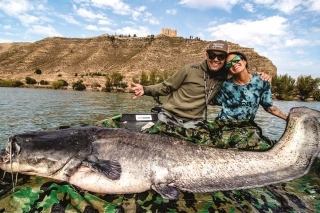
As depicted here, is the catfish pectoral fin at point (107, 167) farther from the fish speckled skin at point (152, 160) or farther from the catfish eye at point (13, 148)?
the catfish eye at point (13, 148)

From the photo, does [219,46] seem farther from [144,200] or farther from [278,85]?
[278,85]

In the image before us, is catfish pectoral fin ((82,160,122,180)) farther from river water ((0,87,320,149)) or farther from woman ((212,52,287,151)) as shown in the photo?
river water ((0,87,320,149))

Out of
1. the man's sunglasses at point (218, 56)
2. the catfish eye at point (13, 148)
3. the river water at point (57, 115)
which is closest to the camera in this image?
the catfish eye at point (13, 148)

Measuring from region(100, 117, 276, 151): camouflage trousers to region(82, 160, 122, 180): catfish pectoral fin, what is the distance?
990 millimetres

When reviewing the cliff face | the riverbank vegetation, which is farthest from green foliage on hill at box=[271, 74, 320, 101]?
the cliff face

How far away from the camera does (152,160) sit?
328cm

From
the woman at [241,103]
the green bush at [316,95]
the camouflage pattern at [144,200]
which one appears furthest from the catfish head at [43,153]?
the green bush at [316,95]

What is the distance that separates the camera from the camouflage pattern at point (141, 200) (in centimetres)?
262

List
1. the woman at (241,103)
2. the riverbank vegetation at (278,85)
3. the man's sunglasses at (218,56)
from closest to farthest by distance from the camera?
the woman at (241,103) < the man's sunglasses at (218,56) < the riverbank vegetation at (278,85)

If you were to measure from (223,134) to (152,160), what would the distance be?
1495mm

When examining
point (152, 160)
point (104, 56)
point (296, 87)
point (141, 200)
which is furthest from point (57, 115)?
point (104, 56)

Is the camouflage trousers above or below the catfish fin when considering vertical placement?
above

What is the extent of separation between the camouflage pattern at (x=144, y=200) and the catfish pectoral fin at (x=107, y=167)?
262 millimetres

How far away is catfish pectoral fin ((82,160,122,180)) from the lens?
2943 mm
